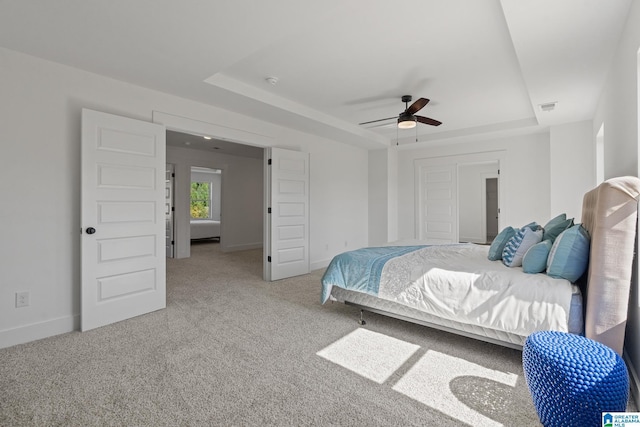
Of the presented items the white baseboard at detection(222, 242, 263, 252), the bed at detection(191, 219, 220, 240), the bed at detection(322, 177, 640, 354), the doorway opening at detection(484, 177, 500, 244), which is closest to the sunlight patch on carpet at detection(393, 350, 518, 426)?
the bed at detection(322, 177, 640, 354)

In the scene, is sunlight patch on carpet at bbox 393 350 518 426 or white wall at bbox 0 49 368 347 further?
white wall at bbox 0 49 368 347

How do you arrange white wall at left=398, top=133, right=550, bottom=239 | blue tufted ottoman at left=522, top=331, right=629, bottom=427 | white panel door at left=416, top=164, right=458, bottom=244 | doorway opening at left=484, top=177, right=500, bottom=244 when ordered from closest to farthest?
1. blue tufted ottoman at left=522, top=331, right=629, bottom=427
2. white wall at left=398, top=133, right=550, bottom=239
3. white panel door at left=416, top=164, right=458, bottom=244
4. doorway opening at left=484, top=177, right=500, bottom=244

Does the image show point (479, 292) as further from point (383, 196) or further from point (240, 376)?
point (383, 196)

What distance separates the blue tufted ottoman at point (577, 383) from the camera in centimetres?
125

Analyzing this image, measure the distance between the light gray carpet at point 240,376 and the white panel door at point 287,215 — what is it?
1529 mm

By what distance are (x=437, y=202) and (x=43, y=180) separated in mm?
6238

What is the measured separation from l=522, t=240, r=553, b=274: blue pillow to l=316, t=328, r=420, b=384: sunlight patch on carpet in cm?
105

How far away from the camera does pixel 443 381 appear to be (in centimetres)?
204

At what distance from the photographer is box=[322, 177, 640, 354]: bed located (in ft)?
6.01

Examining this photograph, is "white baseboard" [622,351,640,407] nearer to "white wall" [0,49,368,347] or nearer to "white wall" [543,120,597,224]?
"white wall" [543,120,597,224]

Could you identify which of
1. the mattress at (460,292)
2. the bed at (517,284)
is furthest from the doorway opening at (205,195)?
the bed at (517,284)

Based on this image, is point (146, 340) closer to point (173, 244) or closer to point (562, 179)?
point (173, 244)

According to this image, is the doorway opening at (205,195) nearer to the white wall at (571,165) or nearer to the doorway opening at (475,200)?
the doorway opening at (475,200)

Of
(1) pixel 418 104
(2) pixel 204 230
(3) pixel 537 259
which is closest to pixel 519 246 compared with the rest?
(3) pixel 537 259
